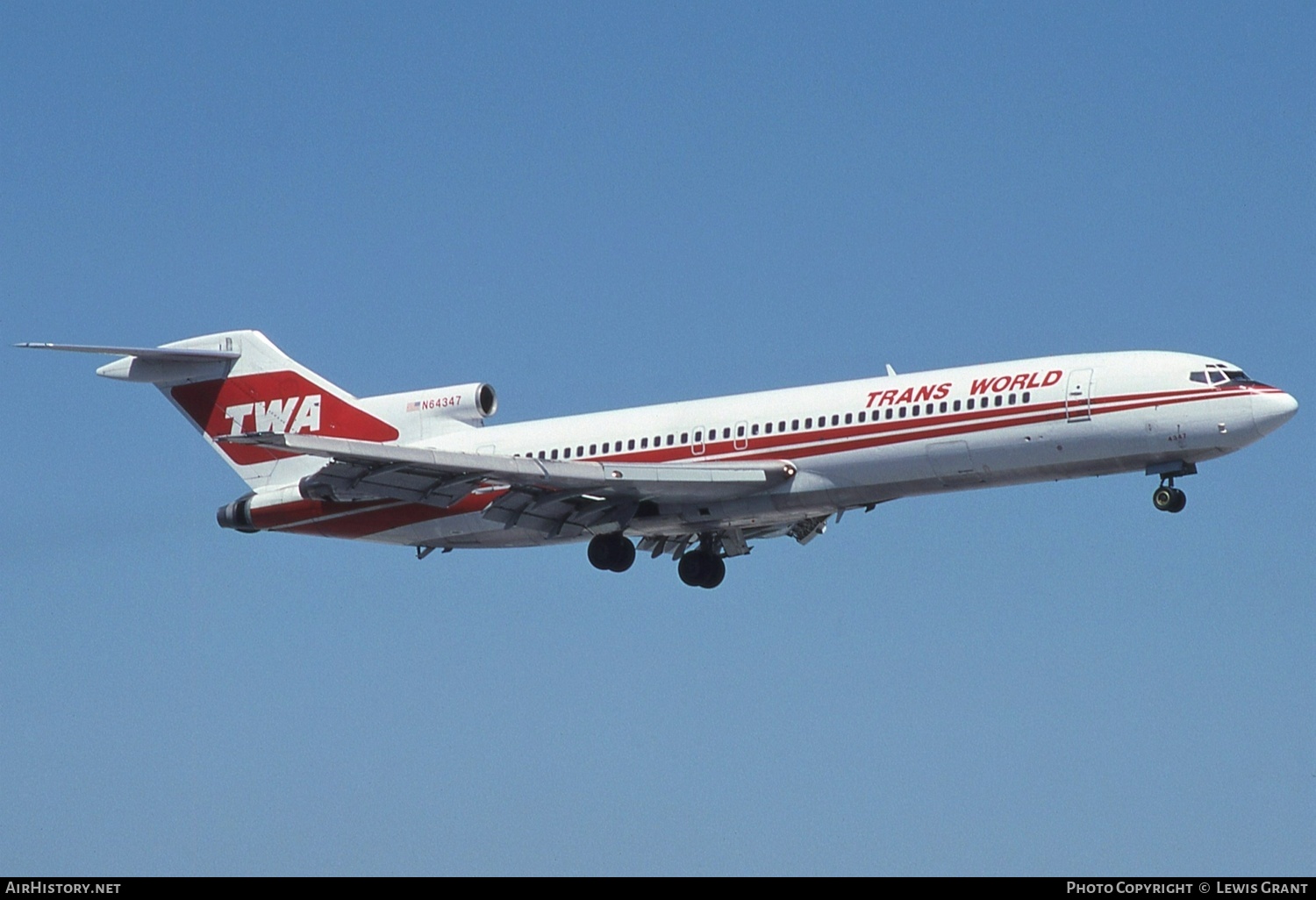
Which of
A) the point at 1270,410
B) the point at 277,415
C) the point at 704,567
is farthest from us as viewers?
the point at 277,415

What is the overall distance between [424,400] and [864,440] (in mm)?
11069

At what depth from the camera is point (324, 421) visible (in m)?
45.3

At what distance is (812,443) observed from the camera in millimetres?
38812

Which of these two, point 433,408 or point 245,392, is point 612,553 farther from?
point 245,392

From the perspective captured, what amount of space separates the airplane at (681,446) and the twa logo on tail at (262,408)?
5 centimetres

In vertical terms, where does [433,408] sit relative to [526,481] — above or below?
above

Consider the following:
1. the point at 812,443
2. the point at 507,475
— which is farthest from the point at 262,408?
the point at 812,443

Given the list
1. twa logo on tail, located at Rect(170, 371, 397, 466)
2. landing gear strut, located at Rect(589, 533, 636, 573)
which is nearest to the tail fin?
twa logo on tail, located at Rect(170, 371, 397, 466)

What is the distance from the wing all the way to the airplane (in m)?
0.05

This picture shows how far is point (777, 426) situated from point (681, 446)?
223 centimetres

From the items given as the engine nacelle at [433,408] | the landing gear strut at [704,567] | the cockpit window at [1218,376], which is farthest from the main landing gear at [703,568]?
the cockpit window at [1218,376]

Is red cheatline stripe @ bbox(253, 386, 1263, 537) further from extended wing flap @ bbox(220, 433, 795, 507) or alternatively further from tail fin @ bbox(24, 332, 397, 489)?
tail fin @ bbox(24, 332, 397, 489)

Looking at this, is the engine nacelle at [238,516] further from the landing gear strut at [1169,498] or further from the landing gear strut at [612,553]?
the landing gear strut at [1169,498]

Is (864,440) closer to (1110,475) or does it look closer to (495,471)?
(1110,475)
